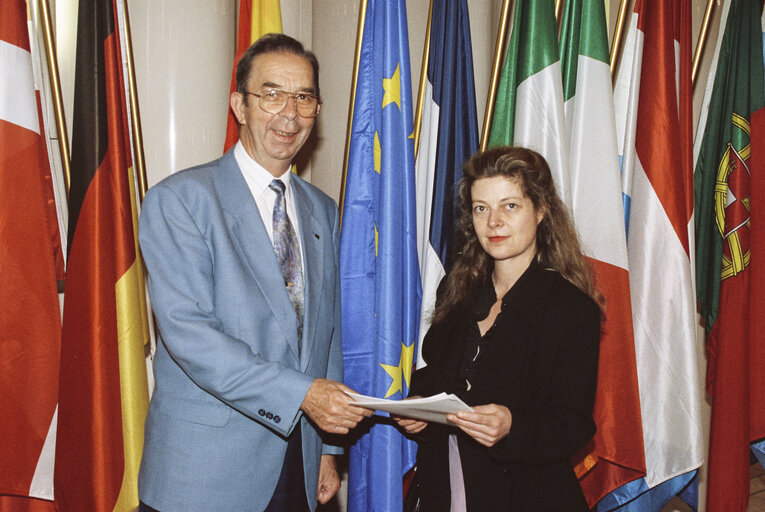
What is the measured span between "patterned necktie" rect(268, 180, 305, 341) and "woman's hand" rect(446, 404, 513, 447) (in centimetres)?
59

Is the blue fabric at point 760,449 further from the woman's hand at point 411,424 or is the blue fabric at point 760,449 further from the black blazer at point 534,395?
the woman's hand at point 411,424

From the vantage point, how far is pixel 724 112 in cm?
285

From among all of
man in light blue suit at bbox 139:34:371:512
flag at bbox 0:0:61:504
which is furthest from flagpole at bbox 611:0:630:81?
flag at bbox 0:0:61:504

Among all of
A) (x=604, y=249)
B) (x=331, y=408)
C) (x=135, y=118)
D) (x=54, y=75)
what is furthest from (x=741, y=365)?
(x=54, y=75)

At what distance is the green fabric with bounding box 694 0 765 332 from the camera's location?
9.13 feet

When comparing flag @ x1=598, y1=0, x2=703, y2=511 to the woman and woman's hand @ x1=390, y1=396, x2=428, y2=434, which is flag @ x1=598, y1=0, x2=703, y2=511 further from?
woman's hand @ x1=390, y1=396, x2=428, y2=434

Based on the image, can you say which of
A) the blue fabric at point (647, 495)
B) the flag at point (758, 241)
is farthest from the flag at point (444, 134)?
the flag at point (758, 241)

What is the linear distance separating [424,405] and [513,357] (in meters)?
0.44

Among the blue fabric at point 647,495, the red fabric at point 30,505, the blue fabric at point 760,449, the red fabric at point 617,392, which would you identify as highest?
the red fabric at point 617,392

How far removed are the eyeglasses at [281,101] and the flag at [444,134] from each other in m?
0.78

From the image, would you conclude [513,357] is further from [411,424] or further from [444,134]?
[444,134]

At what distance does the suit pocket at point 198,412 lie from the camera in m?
1.74

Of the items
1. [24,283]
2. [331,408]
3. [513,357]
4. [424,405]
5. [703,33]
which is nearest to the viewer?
[424,405]

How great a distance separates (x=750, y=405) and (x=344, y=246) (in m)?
2.02
